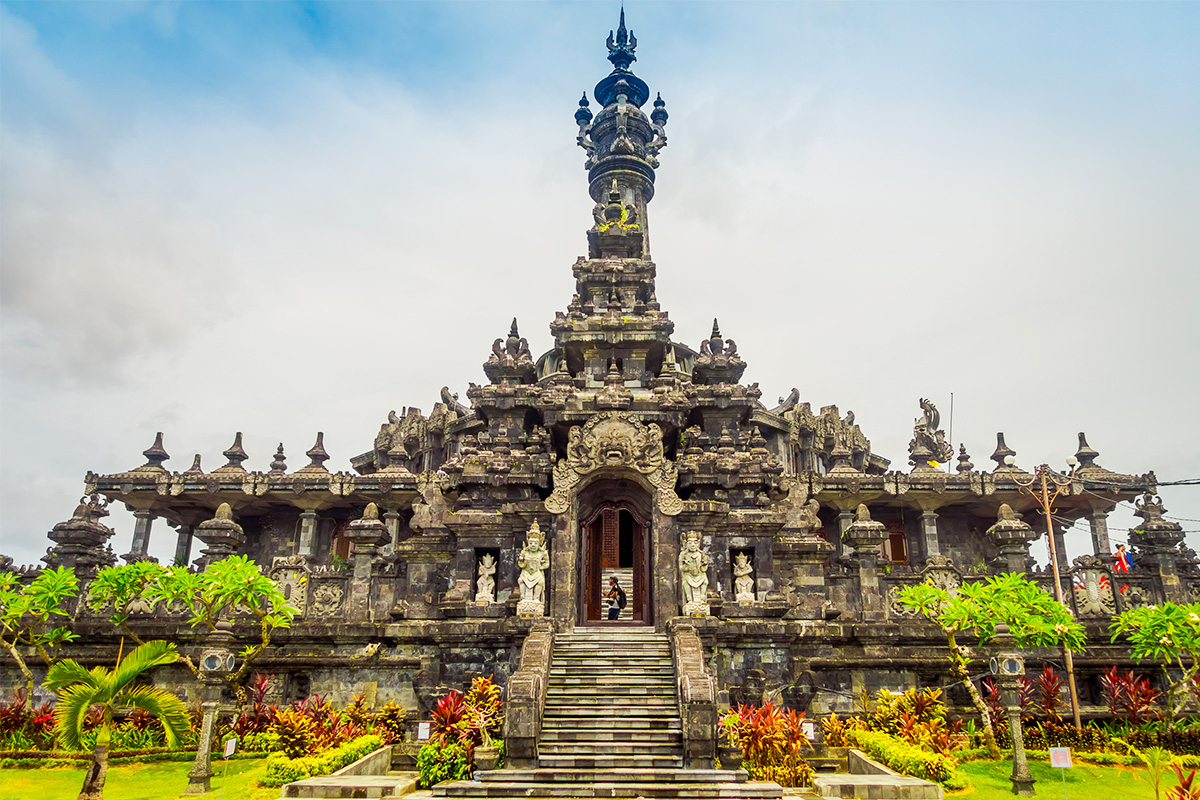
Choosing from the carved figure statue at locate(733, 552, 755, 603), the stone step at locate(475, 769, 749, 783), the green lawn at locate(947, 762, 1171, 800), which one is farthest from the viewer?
the carved figure statue at locate(733, 552, 755, 603)

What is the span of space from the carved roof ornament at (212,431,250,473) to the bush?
18.8 m

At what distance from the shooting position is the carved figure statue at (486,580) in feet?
61.5

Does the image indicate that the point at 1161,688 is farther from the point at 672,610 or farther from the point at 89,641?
the point at 89,641

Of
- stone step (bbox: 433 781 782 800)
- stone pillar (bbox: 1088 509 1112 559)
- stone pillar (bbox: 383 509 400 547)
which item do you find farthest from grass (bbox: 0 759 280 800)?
stone pillar (bbox: 1088 509 1112 559)

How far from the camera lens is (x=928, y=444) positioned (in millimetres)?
33250

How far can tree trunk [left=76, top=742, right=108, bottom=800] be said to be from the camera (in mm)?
12016

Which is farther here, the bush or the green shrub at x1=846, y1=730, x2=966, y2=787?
the bush

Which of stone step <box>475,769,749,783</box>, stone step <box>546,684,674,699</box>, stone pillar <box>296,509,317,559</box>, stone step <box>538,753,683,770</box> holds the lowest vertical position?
stone step <box>475,769,749,783</box>

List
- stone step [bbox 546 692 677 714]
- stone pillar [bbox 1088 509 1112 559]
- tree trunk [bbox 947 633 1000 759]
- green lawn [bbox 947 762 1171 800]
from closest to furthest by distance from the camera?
green lawn [bbox 947 762 1171 800] < stone step [bbox 546 692 677 714] < tree trunk [bbox 947 633 1000 759] < stone pillar [bbox 1088 509 1112 559]

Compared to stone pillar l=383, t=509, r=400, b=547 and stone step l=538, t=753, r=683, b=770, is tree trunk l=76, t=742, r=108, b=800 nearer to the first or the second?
stone step l=538, t=753, r=683, b=770

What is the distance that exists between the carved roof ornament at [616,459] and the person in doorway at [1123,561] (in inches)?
616

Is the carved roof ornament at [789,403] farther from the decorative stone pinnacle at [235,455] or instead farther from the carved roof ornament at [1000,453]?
the decorative stone pinnacle at [235,455]

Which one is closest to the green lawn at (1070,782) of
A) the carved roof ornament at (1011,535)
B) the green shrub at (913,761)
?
the green shrub at (913,761)

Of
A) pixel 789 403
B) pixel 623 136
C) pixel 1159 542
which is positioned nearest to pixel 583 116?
pixel 623 136
